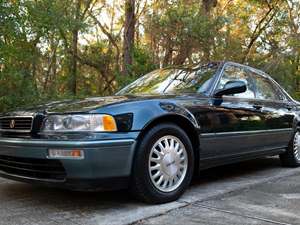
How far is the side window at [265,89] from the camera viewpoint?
17.8ft

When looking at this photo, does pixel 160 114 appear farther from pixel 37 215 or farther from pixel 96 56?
pixel 96 56

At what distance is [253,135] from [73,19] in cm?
650

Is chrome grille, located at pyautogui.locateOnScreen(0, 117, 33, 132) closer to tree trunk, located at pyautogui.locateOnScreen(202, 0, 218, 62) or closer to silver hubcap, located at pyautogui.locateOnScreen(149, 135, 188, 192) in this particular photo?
silver hubcap, located at pyautogui.locateOnScreen(149, 135, 188, 192)

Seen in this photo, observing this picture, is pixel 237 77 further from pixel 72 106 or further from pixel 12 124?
pixel 12 124

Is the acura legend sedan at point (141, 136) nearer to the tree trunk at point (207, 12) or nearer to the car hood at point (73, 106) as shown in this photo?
the car hood at point (73, 106)

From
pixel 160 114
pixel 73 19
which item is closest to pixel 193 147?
pixel 160 114

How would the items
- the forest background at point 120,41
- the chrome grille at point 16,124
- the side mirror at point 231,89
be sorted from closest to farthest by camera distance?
the chrome grille at point 16,124 < the side mirror at point 231,89 < the forest background at point 120,41

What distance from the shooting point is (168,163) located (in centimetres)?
376

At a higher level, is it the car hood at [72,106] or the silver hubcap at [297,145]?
the car hood at [72,106]

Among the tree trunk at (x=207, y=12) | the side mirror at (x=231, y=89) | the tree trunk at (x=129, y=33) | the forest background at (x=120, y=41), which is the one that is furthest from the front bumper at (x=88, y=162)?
the tree trunk at (x=129, y=33)

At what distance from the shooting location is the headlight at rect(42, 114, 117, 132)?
3.29m

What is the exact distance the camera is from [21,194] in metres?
4.03

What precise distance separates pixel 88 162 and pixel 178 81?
1920 mm

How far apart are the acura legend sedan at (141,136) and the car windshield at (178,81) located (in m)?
0.01
